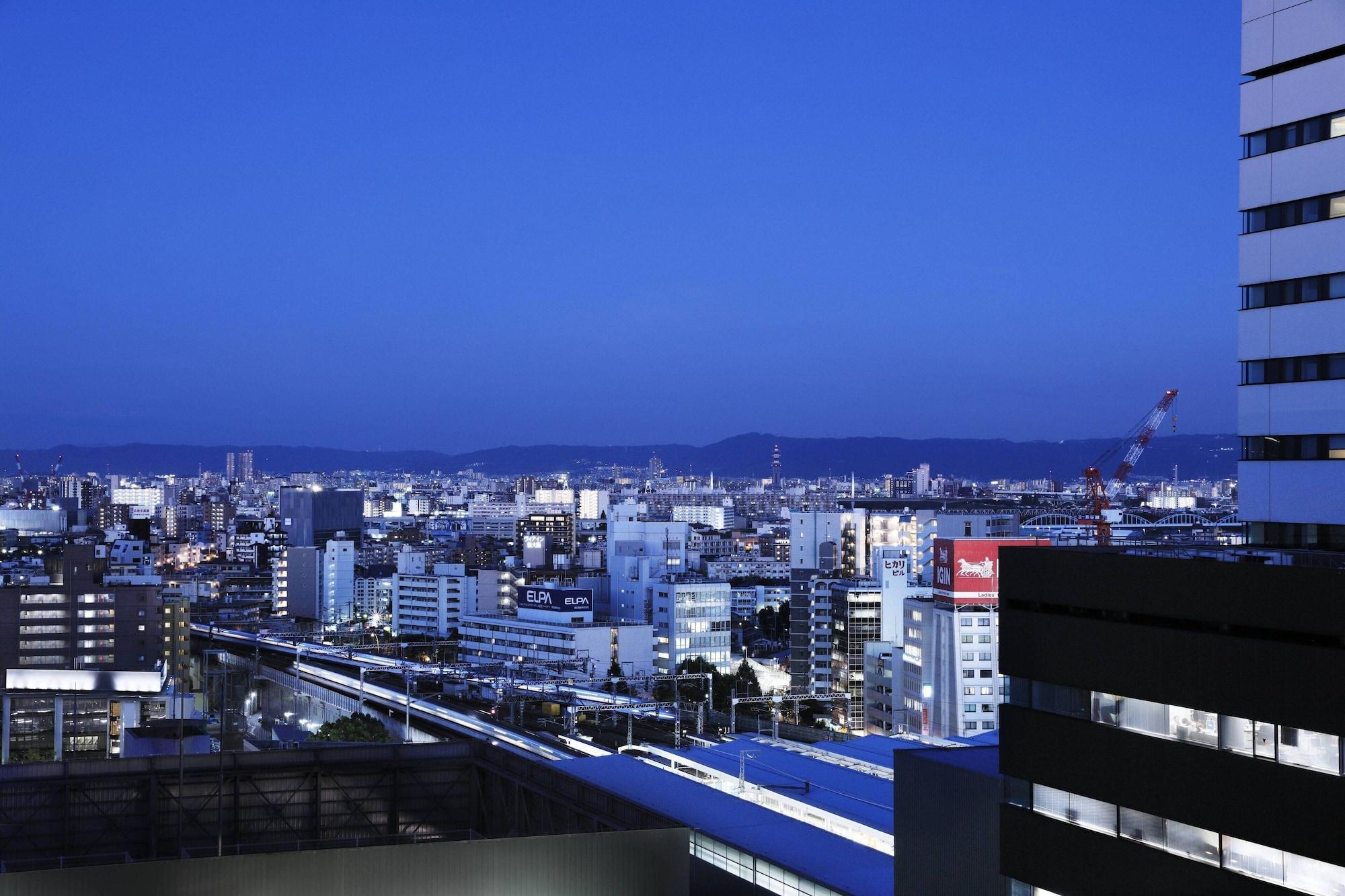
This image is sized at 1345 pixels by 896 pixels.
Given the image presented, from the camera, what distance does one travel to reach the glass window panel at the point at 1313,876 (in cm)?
554

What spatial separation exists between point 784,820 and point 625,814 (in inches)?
127

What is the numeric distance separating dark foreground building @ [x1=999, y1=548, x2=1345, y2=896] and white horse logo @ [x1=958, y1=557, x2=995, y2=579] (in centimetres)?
1808

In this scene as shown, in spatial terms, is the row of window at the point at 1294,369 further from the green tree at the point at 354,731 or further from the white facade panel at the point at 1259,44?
the green tree at the point at 354,731

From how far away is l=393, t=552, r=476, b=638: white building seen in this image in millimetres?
48531

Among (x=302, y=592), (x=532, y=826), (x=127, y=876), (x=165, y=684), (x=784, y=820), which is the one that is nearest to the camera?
(x=127, y=876)

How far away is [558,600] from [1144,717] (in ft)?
107

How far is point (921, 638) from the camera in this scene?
26.2 m

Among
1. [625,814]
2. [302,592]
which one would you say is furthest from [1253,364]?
[302,592]

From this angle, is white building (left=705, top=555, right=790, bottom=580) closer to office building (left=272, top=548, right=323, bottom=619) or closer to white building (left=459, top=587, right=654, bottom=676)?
office building (left=272, top=548, right=323, bottom=619)

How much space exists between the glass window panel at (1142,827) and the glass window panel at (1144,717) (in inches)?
15.3

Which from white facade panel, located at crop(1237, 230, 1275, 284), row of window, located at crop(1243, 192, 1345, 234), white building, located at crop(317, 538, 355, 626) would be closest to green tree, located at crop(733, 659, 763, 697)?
white facade panel, located at crop(1237, 230, 1275, 284)

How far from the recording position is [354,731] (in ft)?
81.4

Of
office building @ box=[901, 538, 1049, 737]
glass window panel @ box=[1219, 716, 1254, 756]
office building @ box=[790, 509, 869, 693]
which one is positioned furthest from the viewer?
office building @ box=[790, 509, 869, 693]

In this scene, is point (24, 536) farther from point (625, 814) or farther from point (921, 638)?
point (625, 814)
